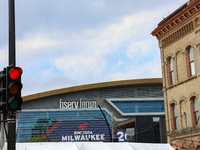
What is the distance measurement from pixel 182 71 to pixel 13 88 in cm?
2290

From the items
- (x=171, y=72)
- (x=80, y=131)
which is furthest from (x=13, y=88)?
(x=80, y=131)

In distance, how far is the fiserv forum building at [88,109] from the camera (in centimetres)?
6850

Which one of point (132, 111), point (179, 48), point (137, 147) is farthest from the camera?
point (132, 111)

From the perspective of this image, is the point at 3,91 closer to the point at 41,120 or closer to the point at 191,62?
the point at 191,62

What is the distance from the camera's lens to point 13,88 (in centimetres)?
767

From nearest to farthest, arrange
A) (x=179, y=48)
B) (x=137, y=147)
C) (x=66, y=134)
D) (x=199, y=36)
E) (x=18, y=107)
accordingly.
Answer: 1. (x=18, y=107)
2. (x=137, y=147)
3. (x=199, y=36)
4. (x=179, y=48)
5. (x=66, y=134)

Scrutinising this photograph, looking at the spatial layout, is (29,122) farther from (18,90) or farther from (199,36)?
(18,90)

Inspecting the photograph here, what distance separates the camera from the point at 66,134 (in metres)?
67.9

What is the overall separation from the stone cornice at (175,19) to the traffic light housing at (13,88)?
2148cm

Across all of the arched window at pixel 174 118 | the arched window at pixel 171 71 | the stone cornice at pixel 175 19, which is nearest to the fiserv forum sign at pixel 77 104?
the stone cornice at pixel 175 19

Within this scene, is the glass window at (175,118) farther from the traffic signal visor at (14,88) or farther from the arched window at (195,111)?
the traffic signal visor at (14,88)

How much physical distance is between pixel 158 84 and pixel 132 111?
8491mm

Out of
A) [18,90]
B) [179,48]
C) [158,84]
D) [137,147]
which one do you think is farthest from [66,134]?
[18,90]

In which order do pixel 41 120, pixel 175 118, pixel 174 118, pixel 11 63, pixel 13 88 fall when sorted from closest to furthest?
pixel 13 88 < pixel 11 63 < pixel 175 118 < pixel 174 118 < pixel 41 120
